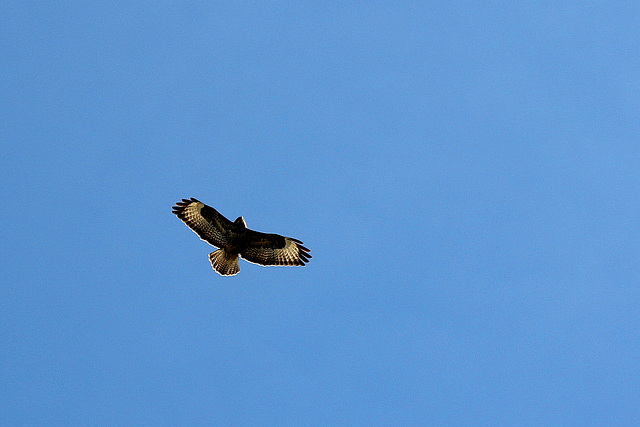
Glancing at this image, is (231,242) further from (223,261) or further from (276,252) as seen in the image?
(276,252)

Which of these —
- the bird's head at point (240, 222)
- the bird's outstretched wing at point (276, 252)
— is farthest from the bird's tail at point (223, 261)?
the bird's head at point (240, 222)

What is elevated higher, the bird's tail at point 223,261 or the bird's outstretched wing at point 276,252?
the bird's outstretched wing at point 276,252

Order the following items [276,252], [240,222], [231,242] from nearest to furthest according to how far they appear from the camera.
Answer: [240,222] < [231,242] < [276,252]

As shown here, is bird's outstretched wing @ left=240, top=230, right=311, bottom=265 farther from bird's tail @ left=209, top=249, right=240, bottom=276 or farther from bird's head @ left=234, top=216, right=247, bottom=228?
bird's head @ left=234, top=216, right=247, bottom=228

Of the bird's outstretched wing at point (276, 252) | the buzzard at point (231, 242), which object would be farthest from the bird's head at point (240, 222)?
the bird's outstretched wing at point (276, 252)

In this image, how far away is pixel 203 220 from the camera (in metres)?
12.0

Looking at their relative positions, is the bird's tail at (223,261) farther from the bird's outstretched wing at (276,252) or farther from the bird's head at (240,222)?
the bird's head at (240,222)

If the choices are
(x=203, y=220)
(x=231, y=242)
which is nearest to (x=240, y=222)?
(x=231, y=242)

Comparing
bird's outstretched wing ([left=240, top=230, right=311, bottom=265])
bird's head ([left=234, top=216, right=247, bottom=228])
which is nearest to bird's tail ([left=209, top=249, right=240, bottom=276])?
bird's outstretched wing ([left=240, top=230, right=311, bottom=265])

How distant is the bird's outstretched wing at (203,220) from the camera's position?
38.9 feet

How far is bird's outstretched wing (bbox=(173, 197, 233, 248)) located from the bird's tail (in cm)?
19

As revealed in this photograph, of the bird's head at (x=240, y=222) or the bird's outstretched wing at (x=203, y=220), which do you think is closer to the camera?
the bird's head at (x=240, y=222)

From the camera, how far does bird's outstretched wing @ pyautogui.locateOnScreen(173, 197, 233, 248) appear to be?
11852 mm

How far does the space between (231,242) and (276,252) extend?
1008 millimetres
